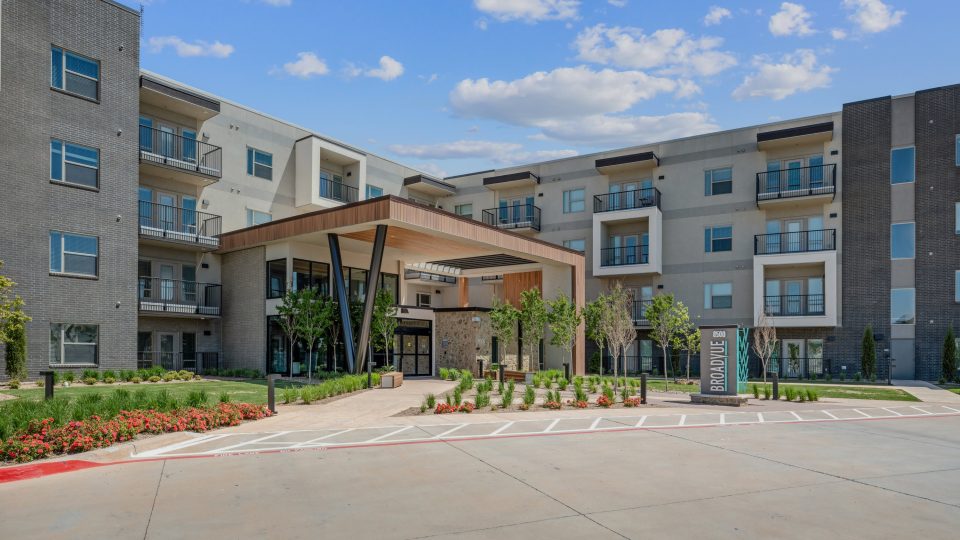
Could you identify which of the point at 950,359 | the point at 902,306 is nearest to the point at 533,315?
the point at 902,306

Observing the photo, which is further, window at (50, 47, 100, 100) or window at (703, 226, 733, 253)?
window at (703, 226, 733, 253)

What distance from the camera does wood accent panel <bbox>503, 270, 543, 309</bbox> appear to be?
37.7 meters

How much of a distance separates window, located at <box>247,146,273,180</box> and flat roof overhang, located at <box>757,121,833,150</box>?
26467 millimetres

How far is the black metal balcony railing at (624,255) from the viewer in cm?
4088

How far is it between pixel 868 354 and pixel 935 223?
24.5ft

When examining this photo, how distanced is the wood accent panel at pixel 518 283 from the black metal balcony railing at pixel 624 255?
6178mm

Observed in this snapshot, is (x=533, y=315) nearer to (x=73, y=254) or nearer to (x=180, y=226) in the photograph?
(x=180, y=226)

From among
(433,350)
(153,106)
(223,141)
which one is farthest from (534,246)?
(153,106)

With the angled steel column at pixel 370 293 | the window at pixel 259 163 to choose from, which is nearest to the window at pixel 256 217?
the window at pixel 259 163

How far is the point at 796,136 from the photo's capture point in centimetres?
3594

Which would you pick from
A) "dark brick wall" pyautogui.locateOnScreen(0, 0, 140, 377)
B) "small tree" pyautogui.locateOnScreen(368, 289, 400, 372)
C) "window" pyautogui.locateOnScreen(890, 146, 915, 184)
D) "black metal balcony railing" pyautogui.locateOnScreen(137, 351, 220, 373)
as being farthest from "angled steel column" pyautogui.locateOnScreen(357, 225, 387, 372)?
"window" pyautogui.locateOnScreen(890, 146, 915, 184)

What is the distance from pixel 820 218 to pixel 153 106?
112 ft

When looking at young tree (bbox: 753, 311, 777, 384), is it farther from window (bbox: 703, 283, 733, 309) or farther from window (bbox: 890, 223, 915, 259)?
window (bbox: 890, 223, 915, 259)

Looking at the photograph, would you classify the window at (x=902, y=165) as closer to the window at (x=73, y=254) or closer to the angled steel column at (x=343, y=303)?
the angled steel column at (x=343, y=303)
